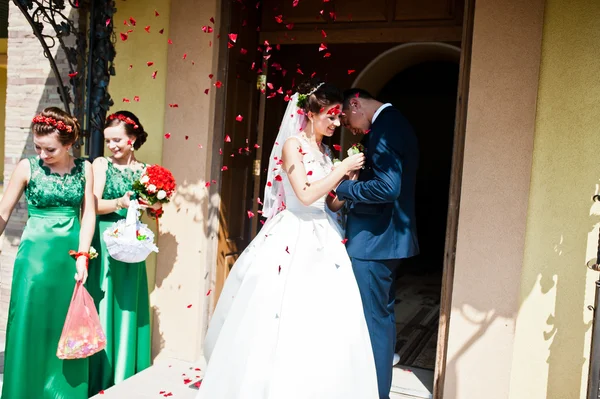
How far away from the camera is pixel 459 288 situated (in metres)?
4.24

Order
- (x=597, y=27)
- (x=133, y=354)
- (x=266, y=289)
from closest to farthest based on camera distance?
1. (x=266, y=289)
2. (x=597, y=27)
3. (x=133, y=354)

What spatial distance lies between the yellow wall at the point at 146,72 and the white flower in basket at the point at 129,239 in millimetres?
893

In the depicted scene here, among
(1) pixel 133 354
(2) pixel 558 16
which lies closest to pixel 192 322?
(1) pixel 133 354

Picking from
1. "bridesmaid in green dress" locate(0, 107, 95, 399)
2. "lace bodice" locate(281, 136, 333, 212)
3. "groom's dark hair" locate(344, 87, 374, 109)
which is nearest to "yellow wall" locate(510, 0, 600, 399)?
"groom's dark hair" locate(344, 87, 374, 109)

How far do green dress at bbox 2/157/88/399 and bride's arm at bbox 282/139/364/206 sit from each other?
1.46 meters

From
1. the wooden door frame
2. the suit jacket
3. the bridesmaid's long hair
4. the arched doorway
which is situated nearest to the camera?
the suit jacket

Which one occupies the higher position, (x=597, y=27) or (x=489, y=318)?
(x=597, y=27)

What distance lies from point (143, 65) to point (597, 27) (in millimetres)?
3624

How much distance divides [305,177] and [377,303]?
38.1 inches

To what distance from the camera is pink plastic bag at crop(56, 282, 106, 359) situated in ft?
12.6

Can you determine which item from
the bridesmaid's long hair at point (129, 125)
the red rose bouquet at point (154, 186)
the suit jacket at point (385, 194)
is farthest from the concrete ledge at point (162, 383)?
the bridesmaid's long hair at point (129, 125)

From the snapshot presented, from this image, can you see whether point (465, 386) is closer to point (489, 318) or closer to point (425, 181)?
point (489, 318)

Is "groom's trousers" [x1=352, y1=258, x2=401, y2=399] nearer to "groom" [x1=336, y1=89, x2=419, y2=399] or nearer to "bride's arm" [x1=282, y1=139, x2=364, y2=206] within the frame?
"groom" [x1=336, y1=89, x2=419, y2=399]

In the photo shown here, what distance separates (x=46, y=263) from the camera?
401cm
